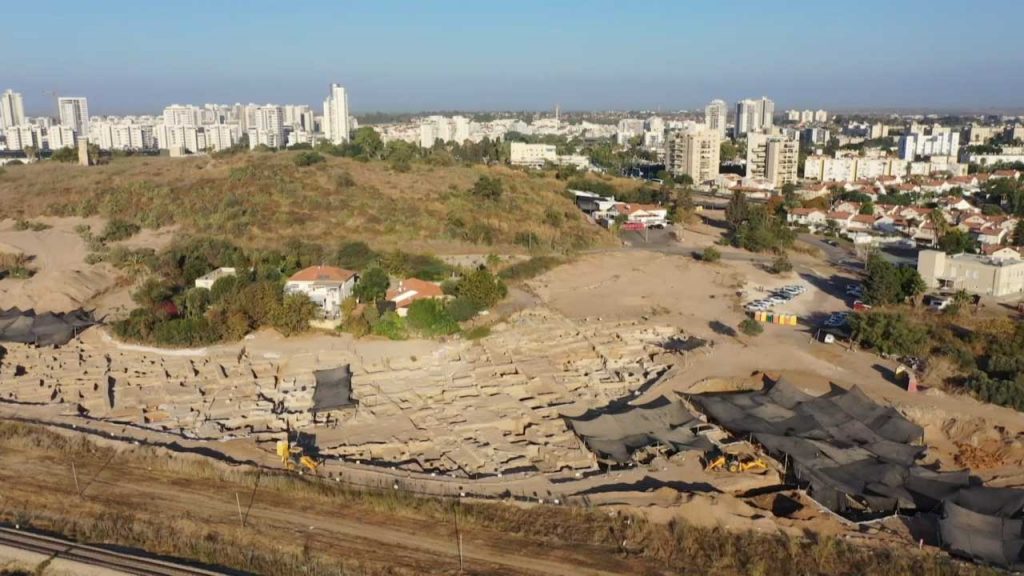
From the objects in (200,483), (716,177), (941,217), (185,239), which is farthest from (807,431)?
(716,177)

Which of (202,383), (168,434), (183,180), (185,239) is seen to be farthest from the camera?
(183,180)

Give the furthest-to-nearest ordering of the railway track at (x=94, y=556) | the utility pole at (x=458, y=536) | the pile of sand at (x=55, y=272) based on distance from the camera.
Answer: the pile of sand at (x=55, y=272)
the utility pole at (x=458, y=536)
the railway track at (x=94, y=556)

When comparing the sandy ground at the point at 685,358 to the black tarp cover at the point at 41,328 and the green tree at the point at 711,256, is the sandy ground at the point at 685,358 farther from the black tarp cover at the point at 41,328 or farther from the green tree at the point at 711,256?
the black tarp cover at the point at 41,328

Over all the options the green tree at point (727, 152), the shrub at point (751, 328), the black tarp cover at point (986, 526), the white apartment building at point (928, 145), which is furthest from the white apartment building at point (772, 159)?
the black tarp cover at point (986, 526)

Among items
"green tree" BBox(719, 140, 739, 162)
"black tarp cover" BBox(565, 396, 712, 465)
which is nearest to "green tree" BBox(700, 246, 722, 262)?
"black tarp cover" BBox(565, 396, 712, 465)

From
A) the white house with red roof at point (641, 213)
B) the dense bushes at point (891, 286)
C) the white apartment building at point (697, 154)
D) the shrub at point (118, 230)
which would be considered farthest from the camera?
the white apartment building at point (697, 154)

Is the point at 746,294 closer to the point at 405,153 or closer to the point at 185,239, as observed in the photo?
the point at 185,239
